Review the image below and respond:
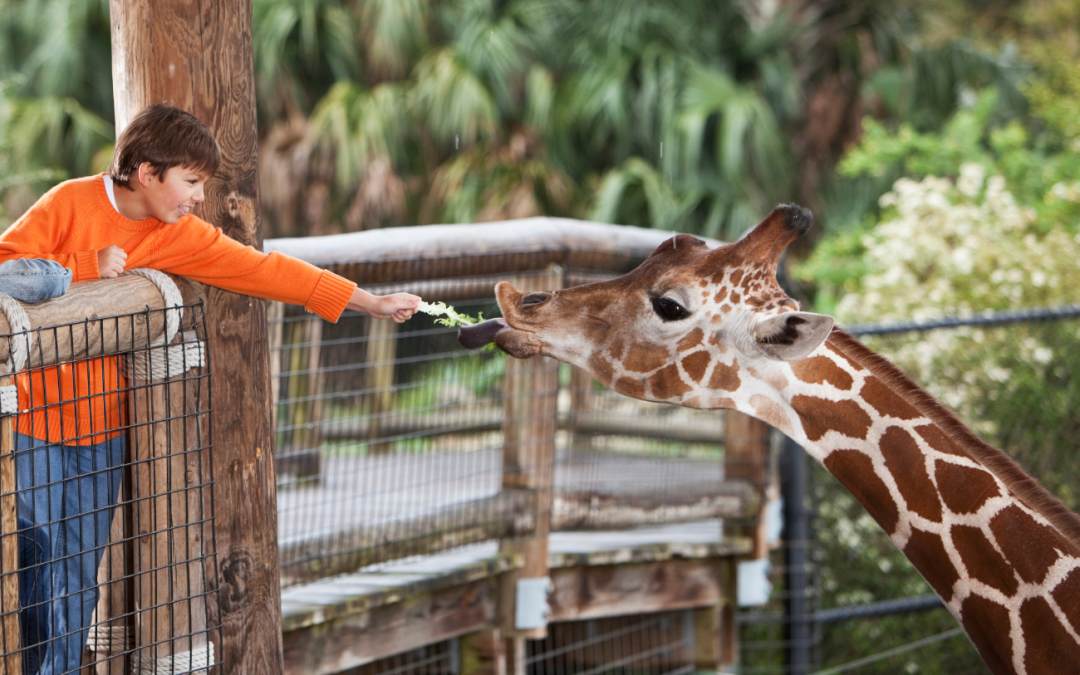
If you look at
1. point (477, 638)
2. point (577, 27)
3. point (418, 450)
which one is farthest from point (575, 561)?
point (577, 27)

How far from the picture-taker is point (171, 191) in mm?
2180

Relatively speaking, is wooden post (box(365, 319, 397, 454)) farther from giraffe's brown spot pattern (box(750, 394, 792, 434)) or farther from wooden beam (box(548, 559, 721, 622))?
giraffe's brown spot pattern (box(750, 394, 792, 434))

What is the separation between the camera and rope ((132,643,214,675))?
7.47 feet

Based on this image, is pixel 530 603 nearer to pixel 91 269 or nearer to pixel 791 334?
pixel 791 334

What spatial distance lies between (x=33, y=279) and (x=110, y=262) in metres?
0.27

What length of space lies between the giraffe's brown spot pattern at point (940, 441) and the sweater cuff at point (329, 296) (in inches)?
59.7

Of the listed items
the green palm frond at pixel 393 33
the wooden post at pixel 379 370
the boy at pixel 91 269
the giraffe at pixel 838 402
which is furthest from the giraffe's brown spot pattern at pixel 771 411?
the green palm frond at pixel 393 33

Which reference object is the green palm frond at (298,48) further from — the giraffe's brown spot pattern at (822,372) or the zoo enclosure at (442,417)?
the giraffe's brown spot pattern at (822,372)

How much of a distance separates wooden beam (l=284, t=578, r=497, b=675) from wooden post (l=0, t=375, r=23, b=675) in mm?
1355

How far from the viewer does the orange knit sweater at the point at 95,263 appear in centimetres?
211

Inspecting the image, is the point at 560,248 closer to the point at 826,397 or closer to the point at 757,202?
the point at 826,397

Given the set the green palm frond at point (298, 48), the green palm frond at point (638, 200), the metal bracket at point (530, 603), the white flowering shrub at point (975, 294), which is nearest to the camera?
the metal bracket at point (530, 603)

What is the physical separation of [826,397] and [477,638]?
200 cm

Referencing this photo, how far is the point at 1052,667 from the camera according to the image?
2.34 meters
